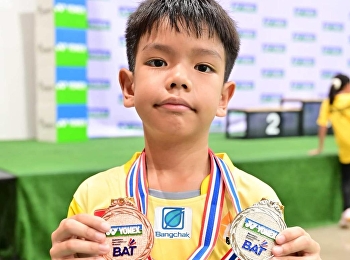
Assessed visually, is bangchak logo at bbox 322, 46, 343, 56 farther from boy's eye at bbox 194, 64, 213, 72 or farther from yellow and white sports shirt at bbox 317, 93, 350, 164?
boy's eye at bbox 194, 64, 213, 72

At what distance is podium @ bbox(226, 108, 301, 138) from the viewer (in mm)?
4564

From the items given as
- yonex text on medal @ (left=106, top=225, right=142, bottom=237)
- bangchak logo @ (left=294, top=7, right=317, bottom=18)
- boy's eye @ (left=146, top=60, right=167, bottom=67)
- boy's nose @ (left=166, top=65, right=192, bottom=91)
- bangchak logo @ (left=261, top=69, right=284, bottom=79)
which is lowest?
bangchak logo @ (left=261, top=69, right=284, bottom=79)

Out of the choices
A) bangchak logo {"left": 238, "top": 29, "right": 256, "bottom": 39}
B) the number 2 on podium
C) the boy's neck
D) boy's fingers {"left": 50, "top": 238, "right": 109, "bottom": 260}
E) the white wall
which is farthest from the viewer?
bangchak logo {"left": 238, "top": 29, "right": 256, "bottom": 39}

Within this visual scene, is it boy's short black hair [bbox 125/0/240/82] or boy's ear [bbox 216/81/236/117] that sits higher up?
boy's short black hair [bbox 125/0/240/82]

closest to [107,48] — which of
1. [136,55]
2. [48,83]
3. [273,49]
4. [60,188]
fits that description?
[48,83]

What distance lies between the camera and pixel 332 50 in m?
6.34

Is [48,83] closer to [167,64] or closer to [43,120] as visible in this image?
[43,120]

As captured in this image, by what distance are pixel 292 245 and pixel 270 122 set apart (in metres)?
4.02

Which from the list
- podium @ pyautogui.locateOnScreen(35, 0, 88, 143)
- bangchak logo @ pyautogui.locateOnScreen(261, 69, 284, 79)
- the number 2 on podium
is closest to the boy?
podium @ pyautogui.locateOnScreen(35, 0, 88, 143)

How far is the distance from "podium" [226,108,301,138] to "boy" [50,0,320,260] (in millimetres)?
3566

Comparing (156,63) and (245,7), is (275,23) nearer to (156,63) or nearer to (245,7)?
(245,7)

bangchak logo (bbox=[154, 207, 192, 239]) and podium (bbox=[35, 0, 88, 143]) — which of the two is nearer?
bangchak logo (bbox=[154, 207, 192, 239])

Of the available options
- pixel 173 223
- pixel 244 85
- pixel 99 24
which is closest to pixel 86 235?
pixel 173 223

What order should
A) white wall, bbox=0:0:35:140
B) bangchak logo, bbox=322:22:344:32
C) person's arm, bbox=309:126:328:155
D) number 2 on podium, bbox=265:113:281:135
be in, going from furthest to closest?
bangchak logo, bbox=322:22:344:32 < number 2 on podium, bbox=265:113:281:135 < white wall, bbox=0:0:35:140 < person's arm, bbox=309:126:328:155
